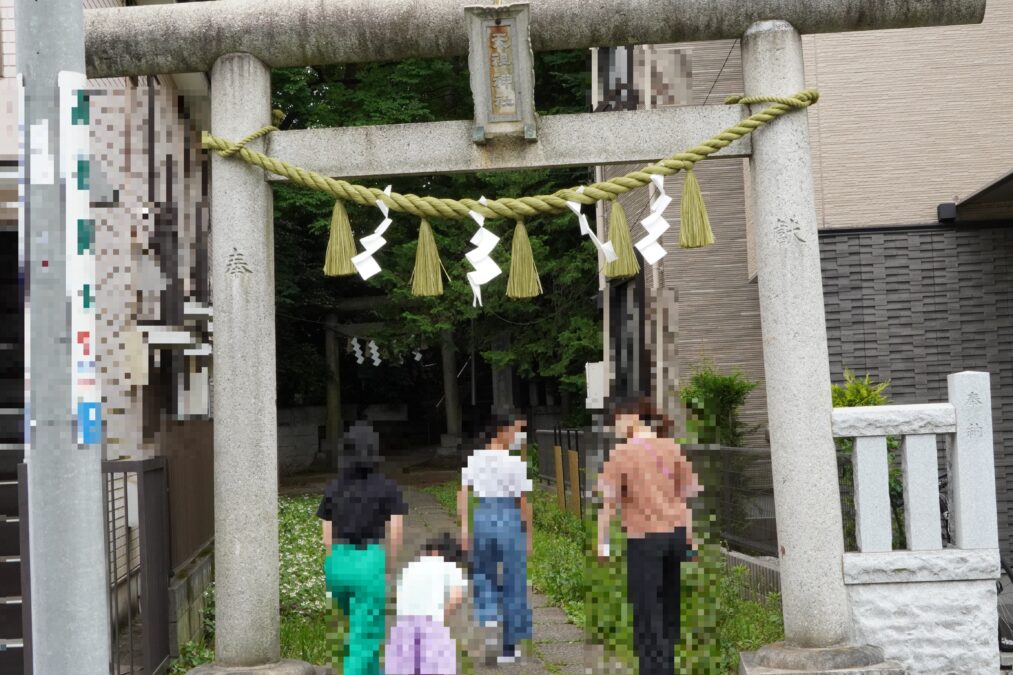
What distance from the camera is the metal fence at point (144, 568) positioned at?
6.40 m

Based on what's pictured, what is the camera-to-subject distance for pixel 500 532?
23.1 feet

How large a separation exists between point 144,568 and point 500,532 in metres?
2.33

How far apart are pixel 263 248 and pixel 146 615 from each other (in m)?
2.48

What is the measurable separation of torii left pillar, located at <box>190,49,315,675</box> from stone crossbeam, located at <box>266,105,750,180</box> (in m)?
0.28

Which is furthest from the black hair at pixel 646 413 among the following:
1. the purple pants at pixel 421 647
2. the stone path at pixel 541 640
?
the purple pants at pixel 421 647

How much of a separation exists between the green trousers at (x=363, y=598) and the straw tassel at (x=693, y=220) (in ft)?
8.30

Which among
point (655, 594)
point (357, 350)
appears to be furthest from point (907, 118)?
point (357, 350)

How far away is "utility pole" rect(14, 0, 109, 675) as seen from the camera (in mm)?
3275

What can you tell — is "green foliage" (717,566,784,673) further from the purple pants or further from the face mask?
the purple pants

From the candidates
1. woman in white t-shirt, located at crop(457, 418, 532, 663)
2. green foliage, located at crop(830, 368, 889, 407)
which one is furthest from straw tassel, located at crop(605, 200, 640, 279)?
green foliage, located at crop(830, 368, 889, 407)

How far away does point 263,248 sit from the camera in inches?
248

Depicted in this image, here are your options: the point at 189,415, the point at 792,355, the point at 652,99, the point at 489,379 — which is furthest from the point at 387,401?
the point at 792,355

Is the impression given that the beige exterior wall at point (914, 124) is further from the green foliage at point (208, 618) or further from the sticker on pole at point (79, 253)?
the sticker on pole at point (79, 253)

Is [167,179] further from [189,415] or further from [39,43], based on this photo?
[39,43]
